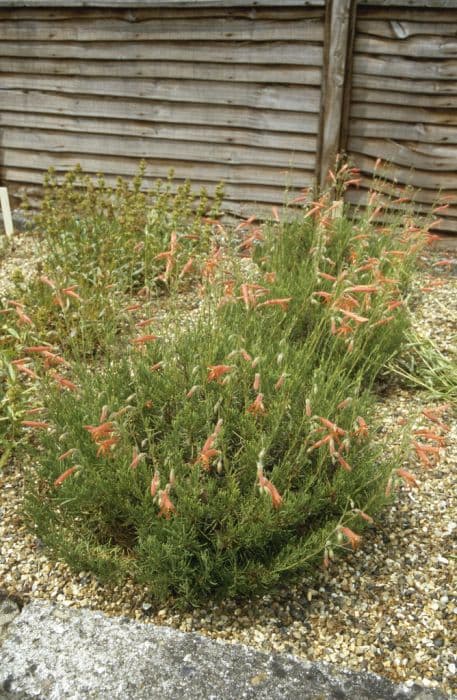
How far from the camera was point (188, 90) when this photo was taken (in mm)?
6145

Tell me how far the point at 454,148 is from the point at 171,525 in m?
4.58

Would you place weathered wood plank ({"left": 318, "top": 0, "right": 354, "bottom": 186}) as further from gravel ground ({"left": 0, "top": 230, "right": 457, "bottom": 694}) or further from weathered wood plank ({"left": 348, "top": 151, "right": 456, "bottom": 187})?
gravel ground ({"left": 0, "top": 230, "right": 457, "bottom": 694})

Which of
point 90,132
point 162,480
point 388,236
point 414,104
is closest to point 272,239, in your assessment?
point 388,236

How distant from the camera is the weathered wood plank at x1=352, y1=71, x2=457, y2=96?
5.50 m

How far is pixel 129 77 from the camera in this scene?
6.28 meters

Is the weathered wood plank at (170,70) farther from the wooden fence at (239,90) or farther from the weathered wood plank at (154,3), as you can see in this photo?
the weathered wood plank at (154,3)

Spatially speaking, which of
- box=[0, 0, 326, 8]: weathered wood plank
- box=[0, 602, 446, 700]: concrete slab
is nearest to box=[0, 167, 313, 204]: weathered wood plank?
box=[0, 0, 326, 8]: weathered wood plank

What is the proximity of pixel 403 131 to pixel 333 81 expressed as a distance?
753 millimetres

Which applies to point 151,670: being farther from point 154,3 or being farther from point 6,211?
point 154,3

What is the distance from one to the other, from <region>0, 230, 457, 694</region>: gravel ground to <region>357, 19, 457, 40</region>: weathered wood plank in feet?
12.9

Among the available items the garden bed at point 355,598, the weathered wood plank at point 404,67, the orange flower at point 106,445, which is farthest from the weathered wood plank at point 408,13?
the orange flower at point 106,445

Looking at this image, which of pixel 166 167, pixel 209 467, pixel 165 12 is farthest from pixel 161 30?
pixel 209 467

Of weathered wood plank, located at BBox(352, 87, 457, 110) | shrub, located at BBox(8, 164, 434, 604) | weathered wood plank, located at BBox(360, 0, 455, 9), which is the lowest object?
shrub, located at BBox(8, 164, 434, 604)

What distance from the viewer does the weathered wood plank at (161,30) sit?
18.4ft
